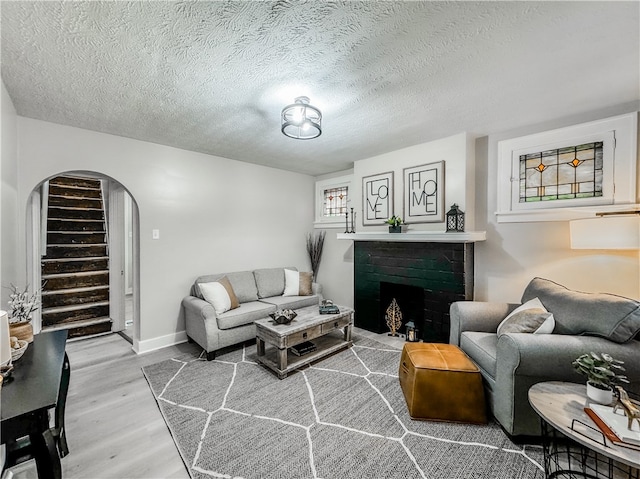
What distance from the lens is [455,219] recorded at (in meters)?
3.04

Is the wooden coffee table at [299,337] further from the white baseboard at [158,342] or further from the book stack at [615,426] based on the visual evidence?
the book stack at [615,426]

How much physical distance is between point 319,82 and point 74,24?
4.65 ft

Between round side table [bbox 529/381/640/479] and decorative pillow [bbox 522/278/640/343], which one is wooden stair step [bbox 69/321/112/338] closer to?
round side table [bbox 529/381/640/479]

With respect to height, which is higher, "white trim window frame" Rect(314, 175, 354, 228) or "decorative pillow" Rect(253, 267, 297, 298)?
"white trim window frame" Rect(314, 175, 354, 228)

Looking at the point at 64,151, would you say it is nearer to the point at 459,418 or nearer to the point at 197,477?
the point at 197,477

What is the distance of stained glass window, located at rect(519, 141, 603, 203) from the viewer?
2486 millimetres

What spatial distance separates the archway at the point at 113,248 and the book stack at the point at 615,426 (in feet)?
13.2

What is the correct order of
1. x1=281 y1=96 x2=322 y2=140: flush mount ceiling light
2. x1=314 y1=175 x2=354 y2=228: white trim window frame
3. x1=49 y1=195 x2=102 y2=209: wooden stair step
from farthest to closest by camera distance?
x1=314 y1=175 x2=354 y2=228: white trim window frame → x1=49 y1=195 x2=102 y2=209: wooden stair step → x1=281 y1=96 x2=322 y2=140: flush mount ceiling light

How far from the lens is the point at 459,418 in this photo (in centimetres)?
196

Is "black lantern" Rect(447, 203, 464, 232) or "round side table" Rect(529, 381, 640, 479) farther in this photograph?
"black lantern" Rect(447, 203, 464, 232)

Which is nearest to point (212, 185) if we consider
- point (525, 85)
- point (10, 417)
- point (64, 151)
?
point (64, 151)

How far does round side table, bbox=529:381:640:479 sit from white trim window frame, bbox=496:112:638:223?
5.67 ft

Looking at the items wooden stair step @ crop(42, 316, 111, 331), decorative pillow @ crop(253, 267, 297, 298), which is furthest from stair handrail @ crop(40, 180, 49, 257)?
decorative pillow @ crop(253, 267, 297, 298)

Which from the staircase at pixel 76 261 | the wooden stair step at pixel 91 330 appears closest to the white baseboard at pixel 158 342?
the wooden stair step at pixel 91 330
